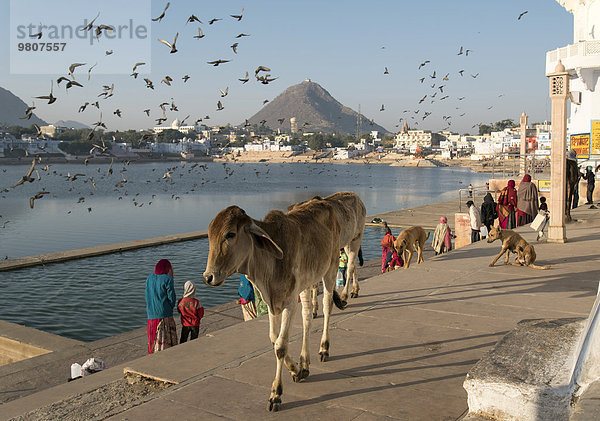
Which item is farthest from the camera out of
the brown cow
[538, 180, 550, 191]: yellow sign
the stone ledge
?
[538, 180, 550, 191]: yellow sign

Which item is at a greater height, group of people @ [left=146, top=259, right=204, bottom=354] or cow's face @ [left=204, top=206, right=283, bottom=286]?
cow's face @ [left=204, top=206, right=283, bottom=286]

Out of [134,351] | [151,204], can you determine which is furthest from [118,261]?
[151,204]

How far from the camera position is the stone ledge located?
4.22 metres

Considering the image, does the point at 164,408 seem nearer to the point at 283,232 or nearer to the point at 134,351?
the point at 283,232

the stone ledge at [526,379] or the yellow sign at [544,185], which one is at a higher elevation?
the yellow sign at [544,185]

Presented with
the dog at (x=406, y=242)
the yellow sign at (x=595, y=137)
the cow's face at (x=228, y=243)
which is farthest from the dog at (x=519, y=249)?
the yellow sign at (x=595, y=137)

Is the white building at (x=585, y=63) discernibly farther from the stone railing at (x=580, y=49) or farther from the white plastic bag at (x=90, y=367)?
the white plastic bag at (x=90, y=367)

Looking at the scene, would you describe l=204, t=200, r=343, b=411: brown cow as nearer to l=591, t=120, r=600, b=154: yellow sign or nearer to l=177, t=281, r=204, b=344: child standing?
l=177, t=281, r=204, b=344: child standing

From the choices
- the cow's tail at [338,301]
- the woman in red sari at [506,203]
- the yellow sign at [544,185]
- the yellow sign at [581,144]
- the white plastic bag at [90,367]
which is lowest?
the white plastic bag at [90,367]

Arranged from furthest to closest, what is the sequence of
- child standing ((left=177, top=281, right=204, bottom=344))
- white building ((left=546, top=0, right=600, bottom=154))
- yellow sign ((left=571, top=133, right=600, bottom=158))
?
1. yellow sign ((left=571, top=133, right=600, bottom=158))
2. white building ((left=546, top=0, right=600, bottom=154))
3. child standing ((left=177, top=281, right=204, bottom=344))

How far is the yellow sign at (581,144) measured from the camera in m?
34.8

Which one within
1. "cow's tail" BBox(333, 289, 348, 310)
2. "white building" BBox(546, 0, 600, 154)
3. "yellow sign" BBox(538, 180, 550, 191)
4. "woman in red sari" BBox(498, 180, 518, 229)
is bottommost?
"cow's tail" BBox(333, 289, 348, 310)

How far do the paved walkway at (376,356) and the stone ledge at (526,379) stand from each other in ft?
2.35

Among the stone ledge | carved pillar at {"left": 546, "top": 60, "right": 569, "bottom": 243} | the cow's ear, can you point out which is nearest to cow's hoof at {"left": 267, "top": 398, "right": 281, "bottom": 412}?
the cow's ear
